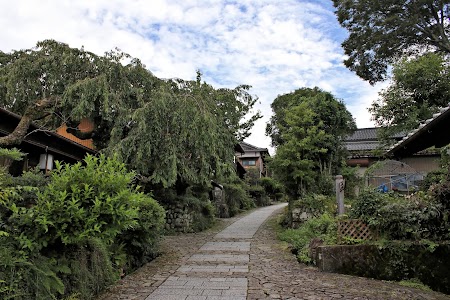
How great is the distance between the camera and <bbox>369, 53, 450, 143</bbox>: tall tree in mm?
14930

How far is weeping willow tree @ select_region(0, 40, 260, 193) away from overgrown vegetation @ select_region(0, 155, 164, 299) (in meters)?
4.74

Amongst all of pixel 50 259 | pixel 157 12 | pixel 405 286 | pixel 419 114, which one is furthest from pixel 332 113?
pixel 50 259

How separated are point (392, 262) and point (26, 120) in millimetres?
8969

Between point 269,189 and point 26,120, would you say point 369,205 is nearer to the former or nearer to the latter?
point 26,120

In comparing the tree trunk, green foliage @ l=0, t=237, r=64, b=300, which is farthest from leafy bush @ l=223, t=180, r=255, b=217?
green foliage @ l=0, t=237, r=64, b=300

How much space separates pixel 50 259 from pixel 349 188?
1203 centimetres

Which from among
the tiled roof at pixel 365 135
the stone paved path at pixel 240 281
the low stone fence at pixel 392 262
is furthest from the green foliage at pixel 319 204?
the tiled roof at pixel 365 135

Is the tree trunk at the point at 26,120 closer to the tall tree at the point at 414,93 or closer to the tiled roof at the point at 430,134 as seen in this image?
the tiled roof at the point at 430,134

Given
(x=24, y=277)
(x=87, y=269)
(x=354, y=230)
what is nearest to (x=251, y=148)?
(x=354, y=230)

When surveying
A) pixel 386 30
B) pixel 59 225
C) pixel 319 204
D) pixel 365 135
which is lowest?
pixel 319 204

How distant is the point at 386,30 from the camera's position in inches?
651

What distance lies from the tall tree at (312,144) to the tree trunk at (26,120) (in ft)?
25.6

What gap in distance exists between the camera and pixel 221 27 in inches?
395

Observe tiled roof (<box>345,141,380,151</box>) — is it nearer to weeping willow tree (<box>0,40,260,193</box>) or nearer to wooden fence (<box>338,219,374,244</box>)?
weeping willow tree (<box>0,40,260,193</box>)
